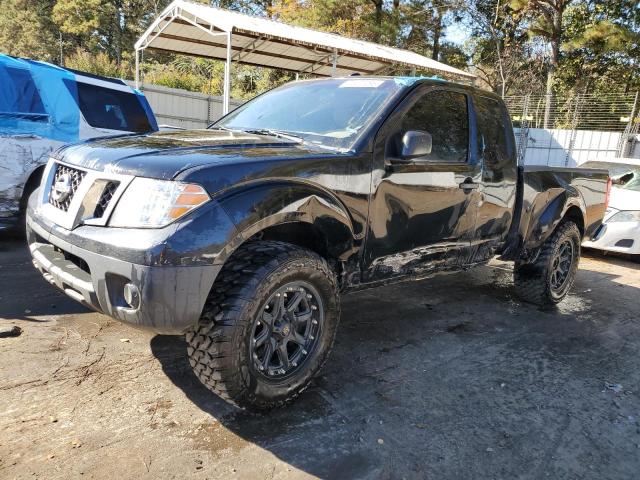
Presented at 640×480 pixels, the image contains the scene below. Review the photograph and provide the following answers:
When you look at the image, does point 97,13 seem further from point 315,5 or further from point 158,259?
point 158,259

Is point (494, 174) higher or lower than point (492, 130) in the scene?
lower

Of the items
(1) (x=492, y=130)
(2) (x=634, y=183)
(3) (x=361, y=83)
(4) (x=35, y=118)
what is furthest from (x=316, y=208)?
(2) (x=634, y=183)

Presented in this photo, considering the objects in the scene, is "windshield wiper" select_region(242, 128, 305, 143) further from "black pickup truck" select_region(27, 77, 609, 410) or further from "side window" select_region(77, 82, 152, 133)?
"side window" select_region(77, 82, 152, 133)

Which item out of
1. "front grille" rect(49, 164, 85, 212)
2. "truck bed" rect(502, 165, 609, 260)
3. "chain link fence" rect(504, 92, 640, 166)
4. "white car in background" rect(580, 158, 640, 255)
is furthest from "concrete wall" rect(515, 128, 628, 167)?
"front grille" rect(49, 164, 85, 212)

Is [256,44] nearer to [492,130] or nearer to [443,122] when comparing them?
[492,130]

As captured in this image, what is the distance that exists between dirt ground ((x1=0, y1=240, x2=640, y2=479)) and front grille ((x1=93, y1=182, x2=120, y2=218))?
3.39ft

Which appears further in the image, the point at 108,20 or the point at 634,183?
the point at 108,20

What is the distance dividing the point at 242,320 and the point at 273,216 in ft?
1.78

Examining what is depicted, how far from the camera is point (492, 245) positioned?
14.4 feet

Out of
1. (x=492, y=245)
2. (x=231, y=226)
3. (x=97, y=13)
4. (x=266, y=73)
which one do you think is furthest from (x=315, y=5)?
(x=231, y=226)

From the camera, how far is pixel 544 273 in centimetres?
486

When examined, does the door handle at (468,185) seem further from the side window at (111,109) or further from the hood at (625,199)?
the hood at (625,199)

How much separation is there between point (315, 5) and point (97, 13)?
805 inches

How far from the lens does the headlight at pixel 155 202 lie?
7.45 feet
